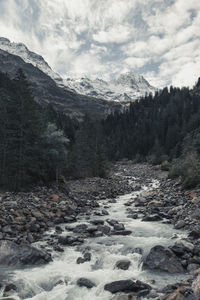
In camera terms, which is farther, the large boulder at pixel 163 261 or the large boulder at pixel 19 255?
the large boulder at pixel 19 255

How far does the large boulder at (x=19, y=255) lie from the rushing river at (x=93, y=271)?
1.58 feet

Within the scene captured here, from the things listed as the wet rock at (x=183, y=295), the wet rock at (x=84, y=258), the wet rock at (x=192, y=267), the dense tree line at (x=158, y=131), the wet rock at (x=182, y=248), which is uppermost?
the dense tree line at (x=158, y=131)

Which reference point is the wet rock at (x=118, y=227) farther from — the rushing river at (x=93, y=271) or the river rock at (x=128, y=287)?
the river rock at (x=128, y=287)

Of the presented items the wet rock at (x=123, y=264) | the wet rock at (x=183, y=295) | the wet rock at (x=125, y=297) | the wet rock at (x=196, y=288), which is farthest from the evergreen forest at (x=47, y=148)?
the wet rock at (x=125, y=297)

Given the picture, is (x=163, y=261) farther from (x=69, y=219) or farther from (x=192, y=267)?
(x=69, y=219)

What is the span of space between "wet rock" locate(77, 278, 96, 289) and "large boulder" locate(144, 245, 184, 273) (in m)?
2.48

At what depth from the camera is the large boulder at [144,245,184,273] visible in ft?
30.7

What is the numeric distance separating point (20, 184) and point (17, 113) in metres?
7.75

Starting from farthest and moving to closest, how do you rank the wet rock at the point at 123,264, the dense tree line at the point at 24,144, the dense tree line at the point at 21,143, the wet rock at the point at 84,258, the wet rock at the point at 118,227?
1. the dense tree line at the point at 24,144
2. the dense tree line at the point at 21,143
3. the wet rock at the point at 118,227
4. the wet rock at the point at 84,258
5. the wet rock at the point at 123,264

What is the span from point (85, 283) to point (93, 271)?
3.56ft

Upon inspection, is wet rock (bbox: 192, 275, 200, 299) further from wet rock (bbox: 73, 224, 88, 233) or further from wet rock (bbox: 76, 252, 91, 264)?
wet rock (bbox: 73, 224, 88, 233)

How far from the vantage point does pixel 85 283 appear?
865 cm

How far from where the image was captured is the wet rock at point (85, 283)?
857 centimetres

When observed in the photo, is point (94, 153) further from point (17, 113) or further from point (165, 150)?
point (165, 150)
